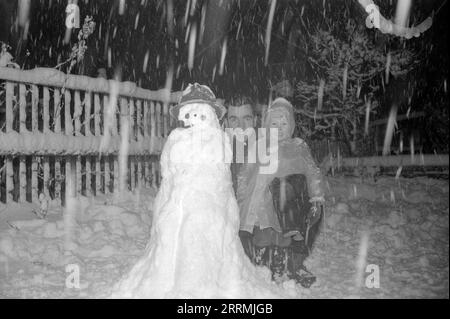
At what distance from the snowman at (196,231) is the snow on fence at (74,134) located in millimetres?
2096

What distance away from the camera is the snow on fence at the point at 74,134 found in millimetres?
4613

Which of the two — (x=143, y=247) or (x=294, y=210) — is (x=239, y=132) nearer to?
(x=294, y=210)

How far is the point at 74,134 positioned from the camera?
5203mm

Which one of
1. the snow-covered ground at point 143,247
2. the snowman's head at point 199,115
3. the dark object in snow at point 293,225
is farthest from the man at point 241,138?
the snowman's head at point 199,115

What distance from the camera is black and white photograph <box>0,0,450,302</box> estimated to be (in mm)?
3242

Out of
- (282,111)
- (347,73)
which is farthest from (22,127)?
(347,73)

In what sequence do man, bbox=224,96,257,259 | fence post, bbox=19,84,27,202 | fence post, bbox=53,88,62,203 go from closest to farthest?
man, bbox=224,96,257,259
fence post, bbox=19,84,27,202
fence post, bbox=53,88,62,203

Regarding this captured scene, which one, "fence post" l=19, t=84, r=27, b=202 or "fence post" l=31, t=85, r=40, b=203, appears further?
"fence post" l=31, t=85, r=40, b=203

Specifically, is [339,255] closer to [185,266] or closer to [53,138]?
[185,266]

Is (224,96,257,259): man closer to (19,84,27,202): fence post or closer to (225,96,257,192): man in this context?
(225,96,257,192): man

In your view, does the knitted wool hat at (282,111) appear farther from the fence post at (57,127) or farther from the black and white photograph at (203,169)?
the fence post at (57,127)

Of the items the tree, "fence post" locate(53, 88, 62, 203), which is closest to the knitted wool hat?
"fence post" locate(53, 88, 62, 203)

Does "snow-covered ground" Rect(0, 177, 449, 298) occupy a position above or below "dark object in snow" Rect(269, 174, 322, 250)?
below

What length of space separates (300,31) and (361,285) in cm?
894
